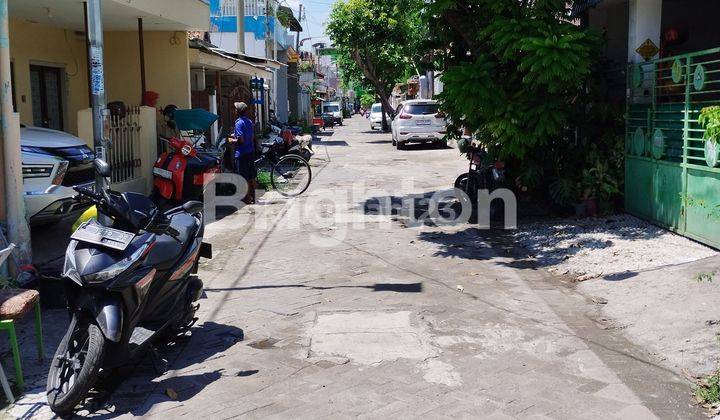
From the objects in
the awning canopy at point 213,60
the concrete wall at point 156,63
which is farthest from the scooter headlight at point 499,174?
the awning canopy at point 213,60

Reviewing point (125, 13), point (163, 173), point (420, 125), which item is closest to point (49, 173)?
point (163, 173)

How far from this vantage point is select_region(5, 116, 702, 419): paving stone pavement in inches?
167

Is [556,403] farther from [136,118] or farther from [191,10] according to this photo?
[191,10]

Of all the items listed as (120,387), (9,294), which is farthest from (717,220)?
(9,294)

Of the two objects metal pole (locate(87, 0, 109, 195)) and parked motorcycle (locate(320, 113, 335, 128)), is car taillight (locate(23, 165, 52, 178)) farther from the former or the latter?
parked motorcycle (locate(320, 113, 335, 128))

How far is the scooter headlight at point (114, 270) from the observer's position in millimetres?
4188

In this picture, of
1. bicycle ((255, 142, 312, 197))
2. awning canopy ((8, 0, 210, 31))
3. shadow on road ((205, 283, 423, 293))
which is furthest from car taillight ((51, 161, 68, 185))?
bicycle ((255, 142, 312, 197))

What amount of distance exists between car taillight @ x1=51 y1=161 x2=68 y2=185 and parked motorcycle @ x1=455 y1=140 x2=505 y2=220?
5.59 m

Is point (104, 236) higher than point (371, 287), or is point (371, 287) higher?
point (104, 236)

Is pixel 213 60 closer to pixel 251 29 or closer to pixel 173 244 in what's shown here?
pixel 173 244

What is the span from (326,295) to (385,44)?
92.7 feet

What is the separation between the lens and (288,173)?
13.6 meters

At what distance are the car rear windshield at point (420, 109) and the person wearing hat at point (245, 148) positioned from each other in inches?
501

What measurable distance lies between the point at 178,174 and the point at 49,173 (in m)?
2.88
